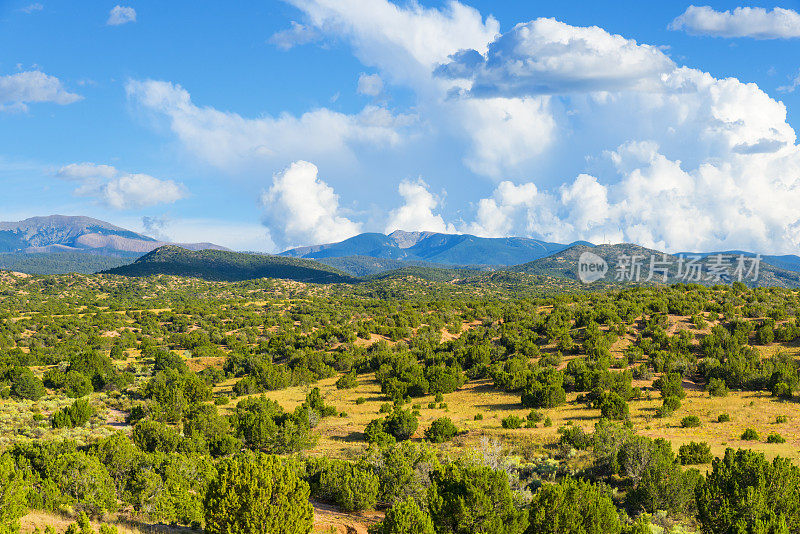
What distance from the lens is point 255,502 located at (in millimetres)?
14031

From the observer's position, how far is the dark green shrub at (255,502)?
549 inches

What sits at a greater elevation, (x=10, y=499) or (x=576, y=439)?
(x=10, y=499)

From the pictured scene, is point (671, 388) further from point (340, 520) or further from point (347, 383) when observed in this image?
point (340, 520)

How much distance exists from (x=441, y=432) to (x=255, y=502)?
18464 mm

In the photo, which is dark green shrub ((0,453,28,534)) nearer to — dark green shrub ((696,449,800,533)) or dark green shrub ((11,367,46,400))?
dark green shrub ((696,449,800,533))

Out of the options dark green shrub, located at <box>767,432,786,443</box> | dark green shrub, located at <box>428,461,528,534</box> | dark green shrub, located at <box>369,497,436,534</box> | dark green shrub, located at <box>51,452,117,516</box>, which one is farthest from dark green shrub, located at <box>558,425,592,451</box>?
dark green shrub, located at <box>51,452,117,516</box>

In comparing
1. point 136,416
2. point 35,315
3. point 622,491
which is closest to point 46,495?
point 136,416

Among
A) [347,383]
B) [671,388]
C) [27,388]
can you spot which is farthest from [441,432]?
[27,388]

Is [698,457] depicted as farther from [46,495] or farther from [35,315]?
[35,315]

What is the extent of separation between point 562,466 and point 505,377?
63.2 ft

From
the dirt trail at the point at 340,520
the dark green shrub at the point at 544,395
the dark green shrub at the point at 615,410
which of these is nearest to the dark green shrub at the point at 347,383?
the dark green shrub at the point at 544,395

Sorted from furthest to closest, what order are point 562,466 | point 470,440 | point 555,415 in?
point 555,415
point 470,440
point 562,466

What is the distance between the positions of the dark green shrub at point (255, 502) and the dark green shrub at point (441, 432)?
658 inches

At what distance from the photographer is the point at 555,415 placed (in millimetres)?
34750
